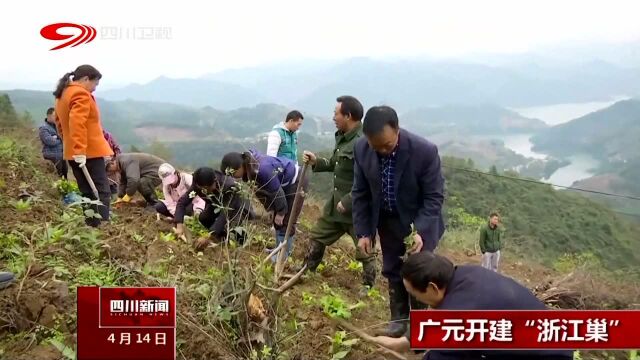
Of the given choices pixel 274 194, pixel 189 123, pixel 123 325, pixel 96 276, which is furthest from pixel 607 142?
pixel 123 325

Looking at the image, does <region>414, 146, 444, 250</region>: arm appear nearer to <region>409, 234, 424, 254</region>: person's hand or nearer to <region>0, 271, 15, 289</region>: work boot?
<region>409, 234, 424, 254</region>: person's hand

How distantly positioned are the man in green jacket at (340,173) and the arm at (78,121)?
1748 millimetres

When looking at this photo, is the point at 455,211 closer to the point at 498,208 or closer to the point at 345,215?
the point at 498,208

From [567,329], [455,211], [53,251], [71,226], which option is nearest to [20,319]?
[53,251]

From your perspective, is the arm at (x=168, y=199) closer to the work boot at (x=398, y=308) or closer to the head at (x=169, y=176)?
the head at (x=169, y=176)

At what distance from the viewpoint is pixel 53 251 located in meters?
3.45

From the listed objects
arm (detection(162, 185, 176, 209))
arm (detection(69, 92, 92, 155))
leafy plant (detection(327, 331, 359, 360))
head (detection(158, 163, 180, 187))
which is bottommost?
leafy plant (detection(327, 331, 359, 360))

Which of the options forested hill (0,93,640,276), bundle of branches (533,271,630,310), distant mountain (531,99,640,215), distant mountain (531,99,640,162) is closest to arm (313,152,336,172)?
bundle of branches (533,271,630,310)

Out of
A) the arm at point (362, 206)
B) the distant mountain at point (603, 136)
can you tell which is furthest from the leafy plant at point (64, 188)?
the distant mountain at point (603, 136)

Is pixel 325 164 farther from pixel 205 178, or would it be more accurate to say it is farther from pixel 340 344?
pixel 340 344

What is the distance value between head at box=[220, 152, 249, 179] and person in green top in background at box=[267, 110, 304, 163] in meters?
0.96

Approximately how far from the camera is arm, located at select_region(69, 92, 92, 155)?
425 centimetres

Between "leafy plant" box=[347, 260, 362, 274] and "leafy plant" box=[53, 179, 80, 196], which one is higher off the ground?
"leafy plant" box=[53, 179, 80, 196]

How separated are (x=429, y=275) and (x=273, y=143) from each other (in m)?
3.04
